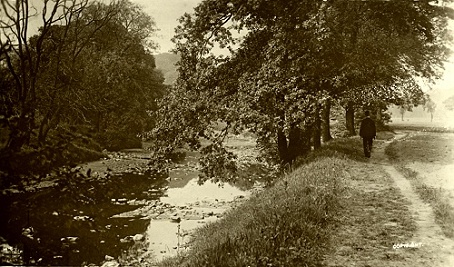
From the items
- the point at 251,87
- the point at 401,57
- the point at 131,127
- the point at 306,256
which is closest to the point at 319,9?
the point at 251,87

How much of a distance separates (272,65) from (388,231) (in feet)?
29.9

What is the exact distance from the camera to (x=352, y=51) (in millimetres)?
18141

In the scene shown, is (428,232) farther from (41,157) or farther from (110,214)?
(110,214)

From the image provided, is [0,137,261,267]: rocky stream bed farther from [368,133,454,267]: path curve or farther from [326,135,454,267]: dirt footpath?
[368,133,454,267]: path curve

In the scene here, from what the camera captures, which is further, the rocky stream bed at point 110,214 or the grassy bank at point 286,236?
the grassy bank at point 286,236

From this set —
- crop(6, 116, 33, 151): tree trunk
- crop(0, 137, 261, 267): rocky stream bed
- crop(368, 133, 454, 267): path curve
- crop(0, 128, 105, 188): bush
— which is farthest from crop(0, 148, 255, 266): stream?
crop(368, 133, 454, 267): path curve

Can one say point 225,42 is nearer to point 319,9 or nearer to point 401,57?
point 319,9

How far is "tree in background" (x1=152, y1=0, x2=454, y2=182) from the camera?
15984mm

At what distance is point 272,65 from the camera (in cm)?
1627

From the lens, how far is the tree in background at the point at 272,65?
16.0m

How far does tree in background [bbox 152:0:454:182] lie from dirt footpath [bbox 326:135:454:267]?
446 cm

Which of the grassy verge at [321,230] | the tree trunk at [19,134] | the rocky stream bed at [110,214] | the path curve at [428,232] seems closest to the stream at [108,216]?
the rocky stream bed at [110,214]

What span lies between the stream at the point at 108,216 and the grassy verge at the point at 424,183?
6879 millimetres

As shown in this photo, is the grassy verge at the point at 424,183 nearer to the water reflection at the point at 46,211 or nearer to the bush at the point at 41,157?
the water reflection at the point at 46,211
